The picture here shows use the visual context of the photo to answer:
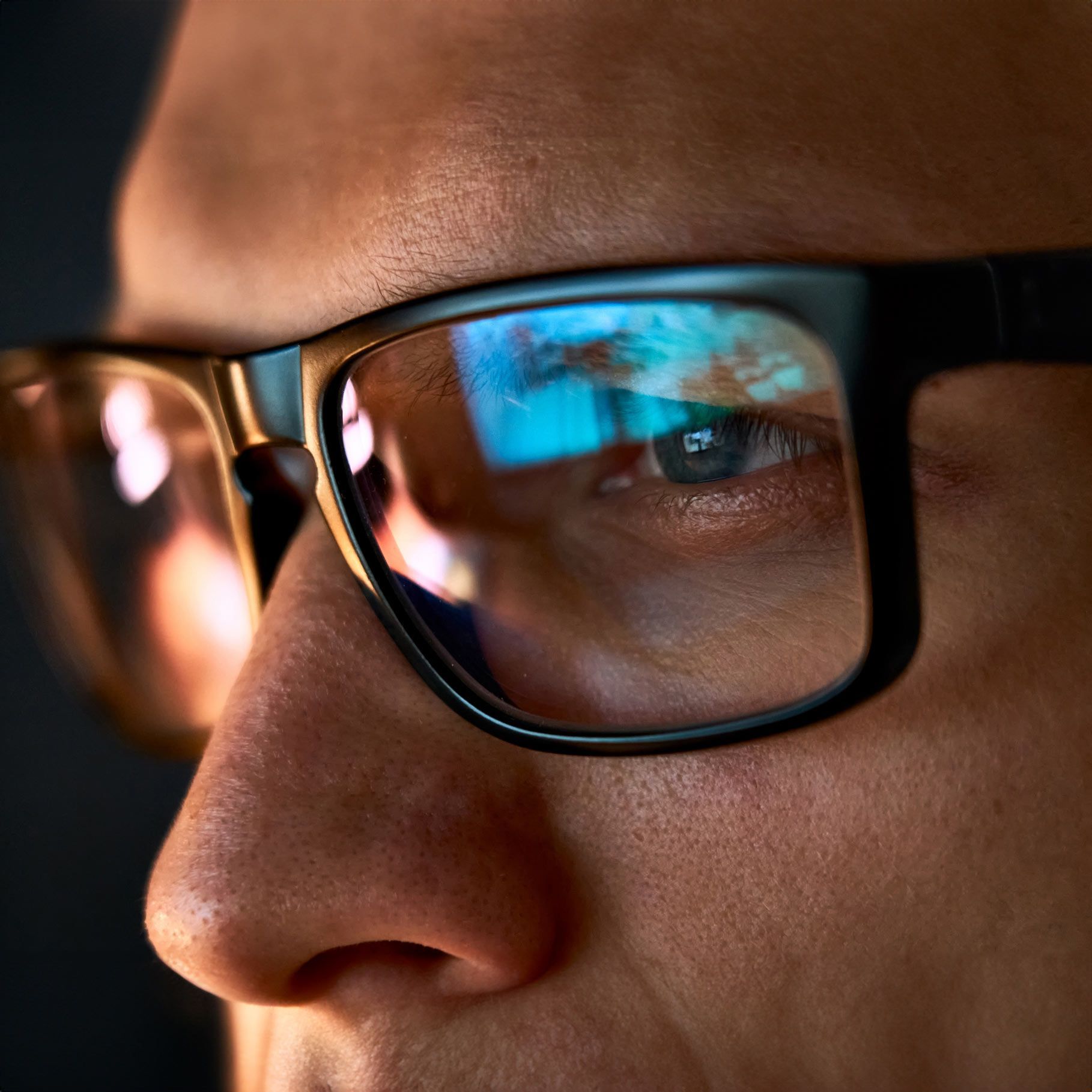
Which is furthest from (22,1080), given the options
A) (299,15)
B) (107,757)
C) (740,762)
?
(299,15)

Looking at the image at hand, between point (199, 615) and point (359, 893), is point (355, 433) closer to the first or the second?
point (359, 893)

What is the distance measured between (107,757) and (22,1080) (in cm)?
37

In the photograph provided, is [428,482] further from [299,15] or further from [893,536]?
[299,15]

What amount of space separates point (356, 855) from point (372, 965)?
78mm

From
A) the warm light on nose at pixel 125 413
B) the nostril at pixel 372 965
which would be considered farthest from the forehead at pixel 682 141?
the nostril at pixel 372 965

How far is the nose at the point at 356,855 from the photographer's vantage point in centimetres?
56

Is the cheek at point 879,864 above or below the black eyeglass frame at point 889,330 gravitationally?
below

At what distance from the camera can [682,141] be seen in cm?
52

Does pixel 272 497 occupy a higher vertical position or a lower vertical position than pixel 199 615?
higher

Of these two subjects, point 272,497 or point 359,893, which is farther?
point 272,497

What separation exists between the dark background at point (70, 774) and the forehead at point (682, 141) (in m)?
0.61

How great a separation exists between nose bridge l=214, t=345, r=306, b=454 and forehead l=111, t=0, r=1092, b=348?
4cm

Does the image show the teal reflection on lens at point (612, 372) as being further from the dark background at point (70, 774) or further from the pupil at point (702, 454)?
the dark background at point (70, 774)

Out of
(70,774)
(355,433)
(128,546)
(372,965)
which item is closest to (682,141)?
(355,433)
